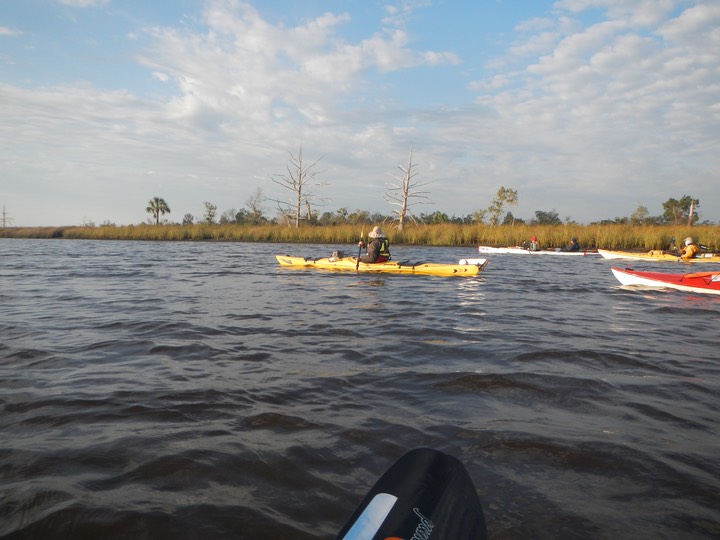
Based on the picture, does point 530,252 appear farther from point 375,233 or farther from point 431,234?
point 375,233

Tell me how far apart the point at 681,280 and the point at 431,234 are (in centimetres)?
1784

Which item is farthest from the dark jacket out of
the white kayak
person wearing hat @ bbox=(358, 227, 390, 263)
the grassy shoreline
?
the grassy shoreline

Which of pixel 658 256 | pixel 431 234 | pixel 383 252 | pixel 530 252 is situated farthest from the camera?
pixel 431 234

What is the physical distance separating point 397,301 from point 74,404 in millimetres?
5600

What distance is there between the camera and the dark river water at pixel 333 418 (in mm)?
2100

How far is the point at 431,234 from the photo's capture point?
87.1ft

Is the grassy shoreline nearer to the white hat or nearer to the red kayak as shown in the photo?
the red kayak

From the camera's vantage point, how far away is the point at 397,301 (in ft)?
26.8

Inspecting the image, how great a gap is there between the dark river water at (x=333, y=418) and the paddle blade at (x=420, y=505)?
1.33ft

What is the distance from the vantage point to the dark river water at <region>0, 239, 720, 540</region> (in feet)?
6.89

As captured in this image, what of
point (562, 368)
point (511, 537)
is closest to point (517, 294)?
point (562, 368)

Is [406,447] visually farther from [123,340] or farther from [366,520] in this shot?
[123,340]

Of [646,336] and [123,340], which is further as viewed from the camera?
[646,336]

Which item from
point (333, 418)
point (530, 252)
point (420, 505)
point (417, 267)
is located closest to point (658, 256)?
point (530, 252)
